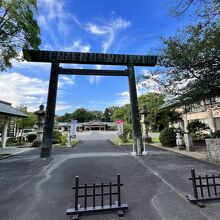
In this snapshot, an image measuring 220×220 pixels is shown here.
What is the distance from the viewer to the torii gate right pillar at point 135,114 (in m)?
10.3

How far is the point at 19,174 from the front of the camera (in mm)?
6469

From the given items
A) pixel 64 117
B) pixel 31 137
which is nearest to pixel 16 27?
pixel 31 137

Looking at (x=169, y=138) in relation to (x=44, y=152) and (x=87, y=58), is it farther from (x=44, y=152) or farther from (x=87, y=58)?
(x=44, y=152)

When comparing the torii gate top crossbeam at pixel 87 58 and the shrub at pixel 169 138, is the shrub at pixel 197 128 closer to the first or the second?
the shrub at pixel 169 138

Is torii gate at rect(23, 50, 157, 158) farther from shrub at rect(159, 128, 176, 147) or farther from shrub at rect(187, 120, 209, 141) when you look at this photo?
shrub at rect(187, 120, 209, 141)

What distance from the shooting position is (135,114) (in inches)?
411

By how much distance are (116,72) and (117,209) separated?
8.53 m

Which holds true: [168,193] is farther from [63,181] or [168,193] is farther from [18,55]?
[18,55]

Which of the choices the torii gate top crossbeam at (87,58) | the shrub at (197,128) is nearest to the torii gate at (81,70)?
the torii gate top crossbeam at (87,58)

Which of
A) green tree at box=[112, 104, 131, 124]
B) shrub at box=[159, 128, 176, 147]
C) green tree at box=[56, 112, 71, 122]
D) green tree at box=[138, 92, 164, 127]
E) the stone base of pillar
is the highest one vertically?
green tree at box=[56, 112, 71, 122]

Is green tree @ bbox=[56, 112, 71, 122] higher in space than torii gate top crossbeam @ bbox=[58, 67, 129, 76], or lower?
higher

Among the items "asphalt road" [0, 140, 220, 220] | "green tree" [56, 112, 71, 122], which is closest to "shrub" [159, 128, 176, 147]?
"asphalt road" [0, 140, 220, 220]

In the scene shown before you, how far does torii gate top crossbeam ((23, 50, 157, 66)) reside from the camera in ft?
32.9

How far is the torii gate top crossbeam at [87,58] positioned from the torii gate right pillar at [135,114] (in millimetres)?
604
